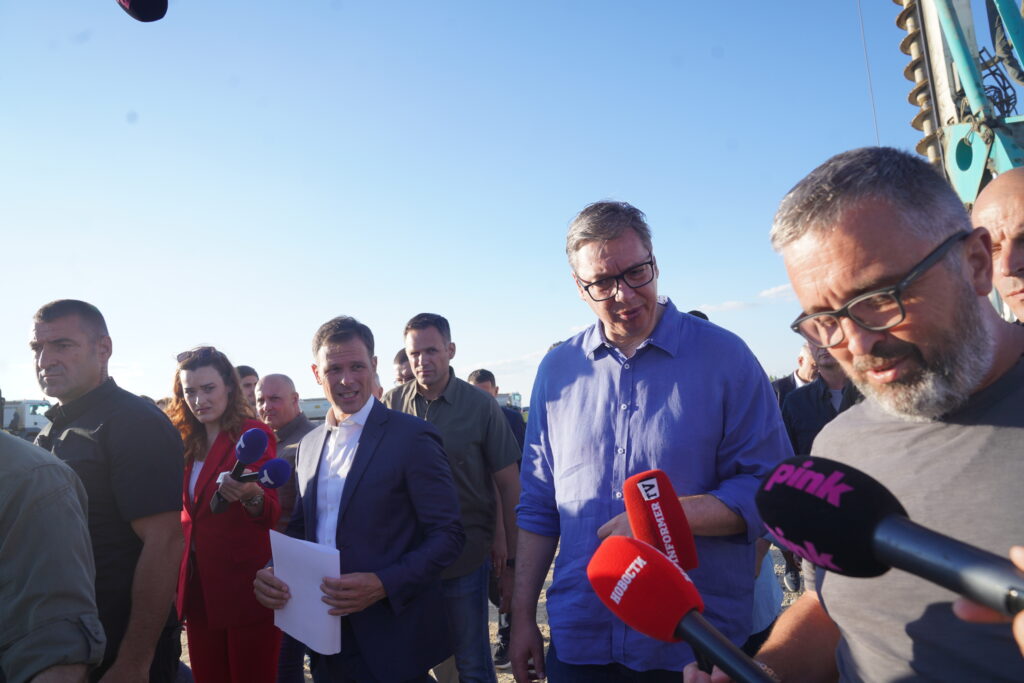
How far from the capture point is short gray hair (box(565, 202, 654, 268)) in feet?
7.92

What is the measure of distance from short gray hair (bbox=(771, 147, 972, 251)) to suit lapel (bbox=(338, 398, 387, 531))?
227cm

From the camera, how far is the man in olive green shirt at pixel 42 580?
1.95 metres

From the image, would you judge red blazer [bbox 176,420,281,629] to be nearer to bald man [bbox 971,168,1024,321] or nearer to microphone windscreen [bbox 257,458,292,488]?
microphone windscreen [bbox 257,458,292,488]

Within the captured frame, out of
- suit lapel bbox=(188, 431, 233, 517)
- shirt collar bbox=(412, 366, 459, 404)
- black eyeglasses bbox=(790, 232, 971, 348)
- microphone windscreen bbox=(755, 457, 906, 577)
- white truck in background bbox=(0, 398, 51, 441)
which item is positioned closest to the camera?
microphone windscreen bbox=(755, 457, 906, 577)

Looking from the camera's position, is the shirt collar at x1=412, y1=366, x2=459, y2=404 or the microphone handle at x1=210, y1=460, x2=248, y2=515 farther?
the shirt collar at x1=412, y1=366, x2=459, y2=404

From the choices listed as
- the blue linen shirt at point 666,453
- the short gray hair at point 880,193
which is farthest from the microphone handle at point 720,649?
the blue linen shirt at point 666,453

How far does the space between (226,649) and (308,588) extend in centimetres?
121

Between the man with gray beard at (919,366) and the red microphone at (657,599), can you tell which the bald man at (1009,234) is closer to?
the man with gray beard at (919,366)

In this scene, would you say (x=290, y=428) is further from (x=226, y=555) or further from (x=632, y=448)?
(x=632, y=448)

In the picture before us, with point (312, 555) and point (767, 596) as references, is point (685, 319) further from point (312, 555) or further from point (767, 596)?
point (312, 555)

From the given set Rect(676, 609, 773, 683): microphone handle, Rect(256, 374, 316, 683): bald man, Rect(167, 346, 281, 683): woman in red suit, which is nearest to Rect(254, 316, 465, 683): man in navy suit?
Rect(167, 346, 281, 683): woman in red suit

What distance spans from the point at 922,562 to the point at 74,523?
2.38m

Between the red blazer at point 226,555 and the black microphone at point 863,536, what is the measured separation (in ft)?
10.1

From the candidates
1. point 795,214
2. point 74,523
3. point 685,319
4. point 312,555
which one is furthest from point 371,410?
point 795,214
